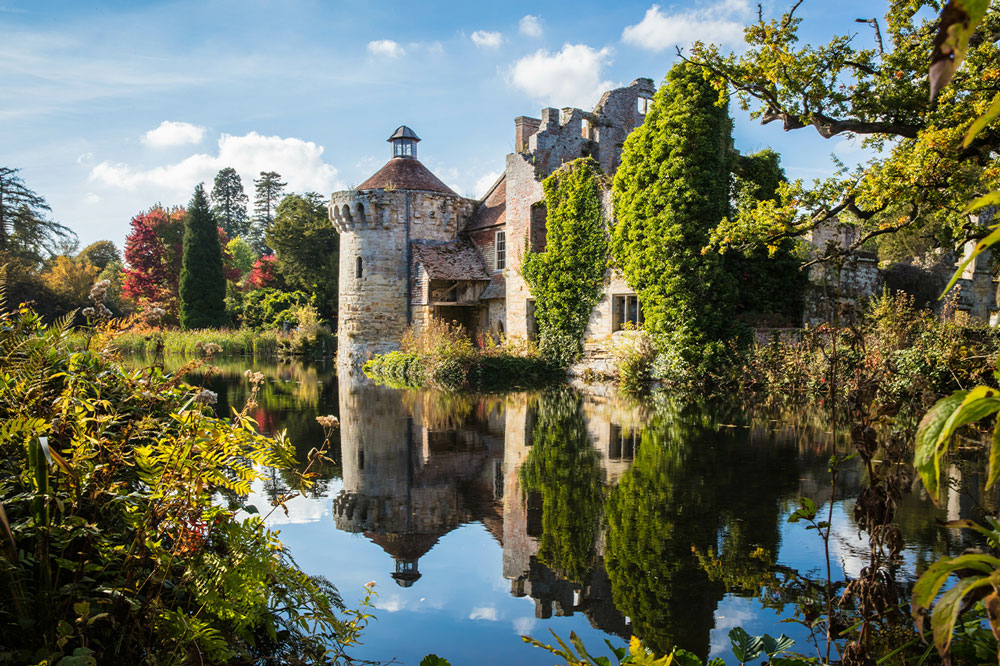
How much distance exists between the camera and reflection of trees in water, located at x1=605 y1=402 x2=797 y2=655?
3965 mm

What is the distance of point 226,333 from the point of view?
1384 inches

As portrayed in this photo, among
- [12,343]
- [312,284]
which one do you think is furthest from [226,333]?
[12,343]

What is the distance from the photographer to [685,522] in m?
5.68

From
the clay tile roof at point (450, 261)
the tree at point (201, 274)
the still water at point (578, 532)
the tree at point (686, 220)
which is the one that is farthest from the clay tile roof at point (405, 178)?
the still water at point (578, 532)

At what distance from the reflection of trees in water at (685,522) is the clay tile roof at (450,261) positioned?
17.0m

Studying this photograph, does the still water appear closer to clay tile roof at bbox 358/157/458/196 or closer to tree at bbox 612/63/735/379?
tree at bbox 612/63/735/379

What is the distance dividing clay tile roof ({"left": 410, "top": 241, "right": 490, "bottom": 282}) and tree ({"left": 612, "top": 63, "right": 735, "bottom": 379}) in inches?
387

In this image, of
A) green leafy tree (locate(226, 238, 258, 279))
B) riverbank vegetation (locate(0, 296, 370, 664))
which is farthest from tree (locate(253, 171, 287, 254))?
riverbank vegetation (locate(0, 296, 370, 664))

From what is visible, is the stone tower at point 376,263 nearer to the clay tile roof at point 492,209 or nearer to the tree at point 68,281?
the clay tile roof at point 492,209

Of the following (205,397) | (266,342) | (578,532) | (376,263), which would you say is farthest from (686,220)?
(266,342)

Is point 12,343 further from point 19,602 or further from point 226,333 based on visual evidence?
point 226,333

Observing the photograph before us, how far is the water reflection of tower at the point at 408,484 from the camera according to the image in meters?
5.61

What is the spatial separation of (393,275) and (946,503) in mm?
22342

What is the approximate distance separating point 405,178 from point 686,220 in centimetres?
1472
